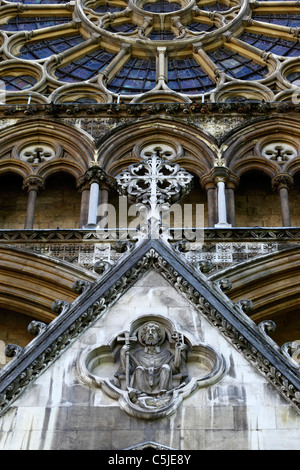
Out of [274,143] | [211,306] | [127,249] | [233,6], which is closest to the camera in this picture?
[211,306]

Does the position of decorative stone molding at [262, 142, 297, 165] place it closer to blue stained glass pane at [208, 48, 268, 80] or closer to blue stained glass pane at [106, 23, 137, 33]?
blue stained glass pane at [208, 48, 268, 80]

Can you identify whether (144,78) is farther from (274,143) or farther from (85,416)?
(85,416)

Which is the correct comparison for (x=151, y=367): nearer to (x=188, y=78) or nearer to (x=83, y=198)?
(x=83, y=198)

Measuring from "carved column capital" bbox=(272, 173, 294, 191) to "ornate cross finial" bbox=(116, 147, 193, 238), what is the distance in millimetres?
3613

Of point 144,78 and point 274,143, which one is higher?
point 144,78

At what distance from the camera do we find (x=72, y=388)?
13.0 meters

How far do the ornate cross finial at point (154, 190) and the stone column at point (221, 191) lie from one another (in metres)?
2.21

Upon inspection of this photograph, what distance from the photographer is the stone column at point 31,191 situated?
20.0 metres

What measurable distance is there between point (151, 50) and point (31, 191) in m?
7.09

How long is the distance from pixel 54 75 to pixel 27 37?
2061 millimetres

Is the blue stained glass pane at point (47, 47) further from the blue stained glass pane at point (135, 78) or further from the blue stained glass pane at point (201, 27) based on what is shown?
the blue stained glass pane at point (201, 27)

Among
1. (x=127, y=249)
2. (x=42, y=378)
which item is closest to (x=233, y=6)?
(x=127, y=249)

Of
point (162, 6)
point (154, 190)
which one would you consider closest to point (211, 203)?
point (154, 190)

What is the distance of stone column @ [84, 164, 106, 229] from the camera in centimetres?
1986
